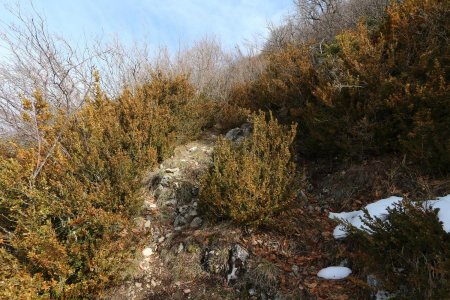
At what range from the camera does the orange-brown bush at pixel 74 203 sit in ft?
8.50

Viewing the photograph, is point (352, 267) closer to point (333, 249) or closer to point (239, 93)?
point (333, 249)

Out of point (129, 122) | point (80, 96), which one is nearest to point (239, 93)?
point (129, 122)

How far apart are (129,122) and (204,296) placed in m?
2.81

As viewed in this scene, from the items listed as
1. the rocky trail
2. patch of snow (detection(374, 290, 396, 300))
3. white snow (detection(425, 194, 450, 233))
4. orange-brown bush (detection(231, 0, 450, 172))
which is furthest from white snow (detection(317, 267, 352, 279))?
orange-brown bush (detection(231, 0, 450, 172))

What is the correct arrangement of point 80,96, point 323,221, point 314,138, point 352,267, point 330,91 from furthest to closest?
1. point 80,96
2. point 314,138
3. point 330,91
4. point 323,221
5. point 352,267

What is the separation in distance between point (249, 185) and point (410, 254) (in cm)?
141

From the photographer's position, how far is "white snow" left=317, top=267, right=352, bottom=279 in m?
2.47

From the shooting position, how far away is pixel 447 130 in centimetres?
284

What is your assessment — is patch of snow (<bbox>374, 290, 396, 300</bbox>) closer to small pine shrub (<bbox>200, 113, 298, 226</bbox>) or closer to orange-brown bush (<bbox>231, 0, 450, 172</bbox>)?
small pine shrub (<bbox>200, 113, 298, 226</bbox>)

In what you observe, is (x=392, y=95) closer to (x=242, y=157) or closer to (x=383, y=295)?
(x=242, y=157)

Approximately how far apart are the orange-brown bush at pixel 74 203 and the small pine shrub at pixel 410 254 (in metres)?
2.30

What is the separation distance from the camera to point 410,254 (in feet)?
6.91

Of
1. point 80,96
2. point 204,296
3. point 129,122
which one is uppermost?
point 80,96

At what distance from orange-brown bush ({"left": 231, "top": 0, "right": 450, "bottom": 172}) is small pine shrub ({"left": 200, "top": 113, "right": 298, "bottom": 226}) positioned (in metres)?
0.72
